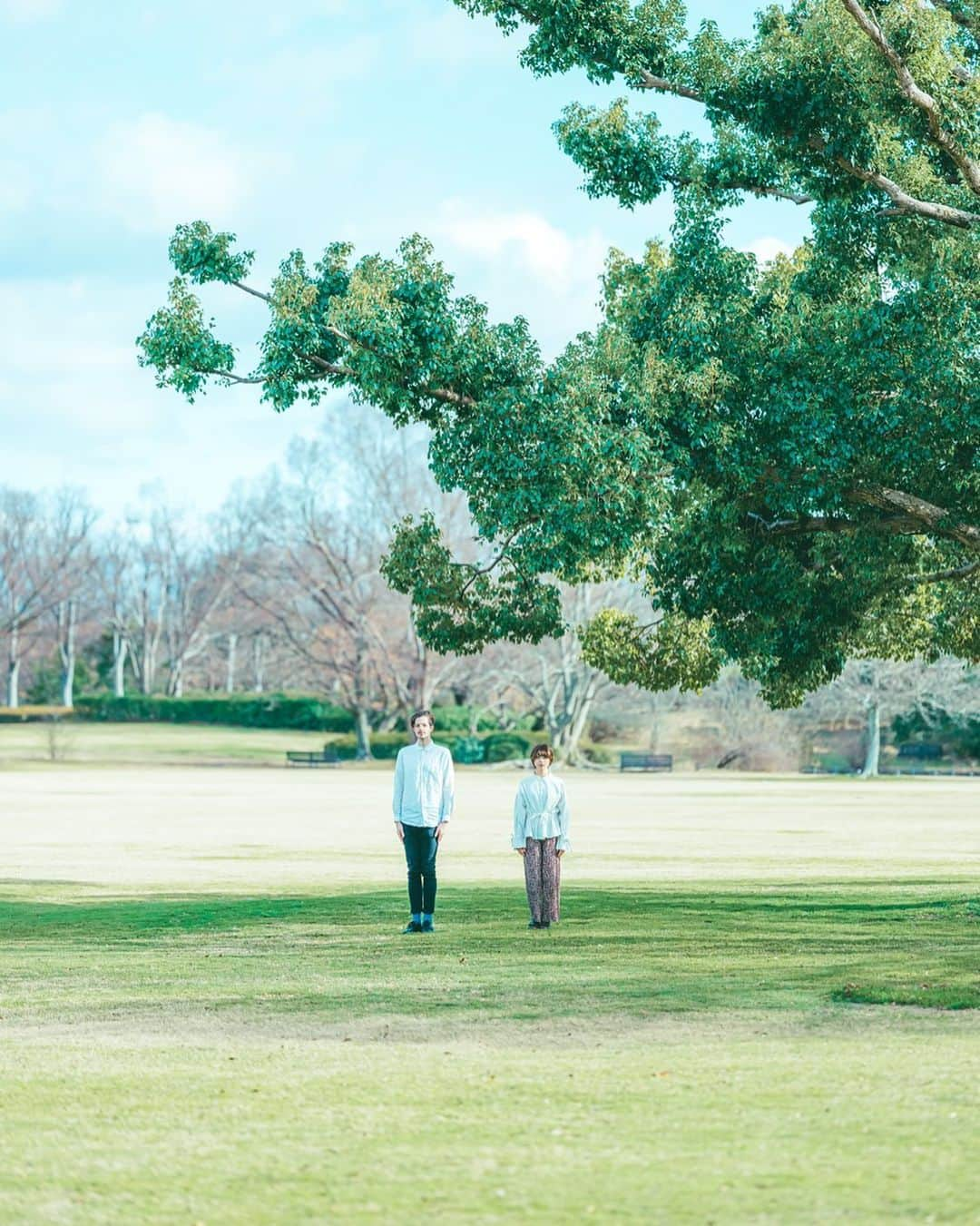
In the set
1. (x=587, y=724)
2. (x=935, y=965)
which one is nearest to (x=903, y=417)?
(x=935, y=965)

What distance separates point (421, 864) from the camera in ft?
51.3

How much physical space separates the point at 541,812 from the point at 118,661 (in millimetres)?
108252

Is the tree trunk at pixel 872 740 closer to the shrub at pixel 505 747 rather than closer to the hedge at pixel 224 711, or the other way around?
the shrub at pixel 505 747

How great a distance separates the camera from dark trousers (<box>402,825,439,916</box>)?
50.7 feet

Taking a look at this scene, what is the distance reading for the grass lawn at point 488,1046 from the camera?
6492mm

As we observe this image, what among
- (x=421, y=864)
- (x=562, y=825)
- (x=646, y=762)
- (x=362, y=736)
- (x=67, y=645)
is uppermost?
(x=67, y=645)

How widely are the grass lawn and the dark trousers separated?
0.51 metres

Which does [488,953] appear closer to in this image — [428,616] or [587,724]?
[428,616]

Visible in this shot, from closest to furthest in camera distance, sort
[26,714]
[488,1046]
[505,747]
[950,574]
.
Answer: [488,1046] → [950,574] → [505,747] → [26,714]

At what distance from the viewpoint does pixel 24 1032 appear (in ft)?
35.4

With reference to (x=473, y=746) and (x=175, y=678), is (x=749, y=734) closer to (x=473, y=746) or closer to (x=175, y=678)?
(x=473, y=746)

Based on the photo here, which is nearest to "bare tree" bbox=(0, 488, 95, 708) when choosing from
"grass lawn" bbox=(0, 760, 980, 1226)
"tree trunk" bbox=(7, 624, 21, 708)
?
"tree trunk" bbox=(7, 624, 21, 708)

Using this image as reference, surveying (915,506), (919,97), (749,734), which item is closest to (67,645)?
(749,734)

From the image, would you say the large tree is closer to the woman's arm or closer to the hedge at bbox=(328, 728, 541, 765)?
the woman's arm
